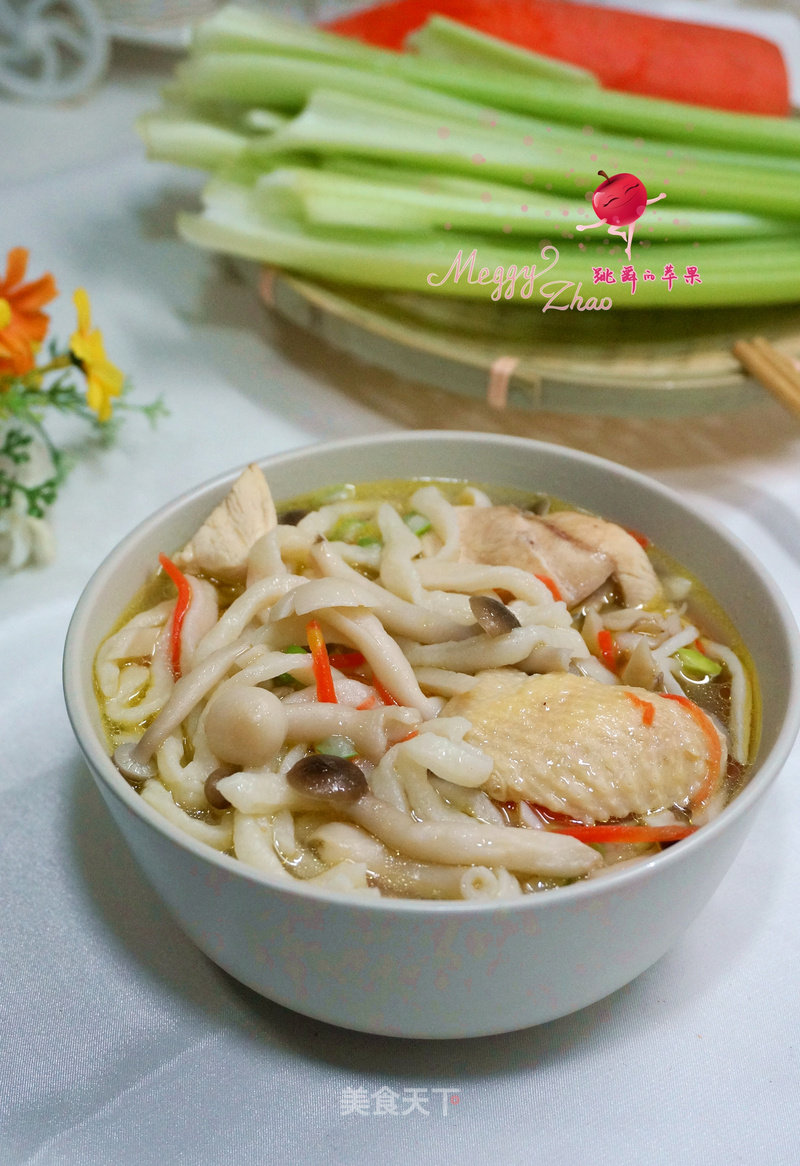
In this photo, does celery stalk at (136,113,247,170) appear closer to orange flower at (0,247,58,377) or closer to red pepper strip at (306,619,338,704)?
orange flower at (0,247,58,377)

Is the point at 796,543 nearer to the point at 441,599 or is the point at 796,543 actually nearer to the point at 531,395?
the point at 531,395

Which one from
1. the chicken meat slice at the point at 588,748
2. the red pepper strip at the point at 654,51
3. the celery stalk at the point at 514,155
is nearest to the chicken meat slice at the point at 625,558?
the chicken meat slice at the point at 588,748

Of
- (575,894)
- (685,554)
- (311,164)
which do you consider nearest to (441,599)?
(685,554)

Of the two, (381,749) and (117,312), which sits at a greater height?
(381,749)

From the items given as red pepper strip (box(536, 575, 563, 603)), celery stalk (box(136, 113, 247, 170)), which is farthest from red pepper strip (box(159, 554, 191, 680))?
celery stalk (box(136, 113, 247, 170))

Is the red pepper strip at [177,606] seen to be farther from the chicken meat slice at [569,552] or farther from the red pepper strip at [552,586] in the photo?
the red pepper strip at [552,586]

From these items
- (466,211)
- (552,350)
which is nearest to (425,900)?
(552,350)
